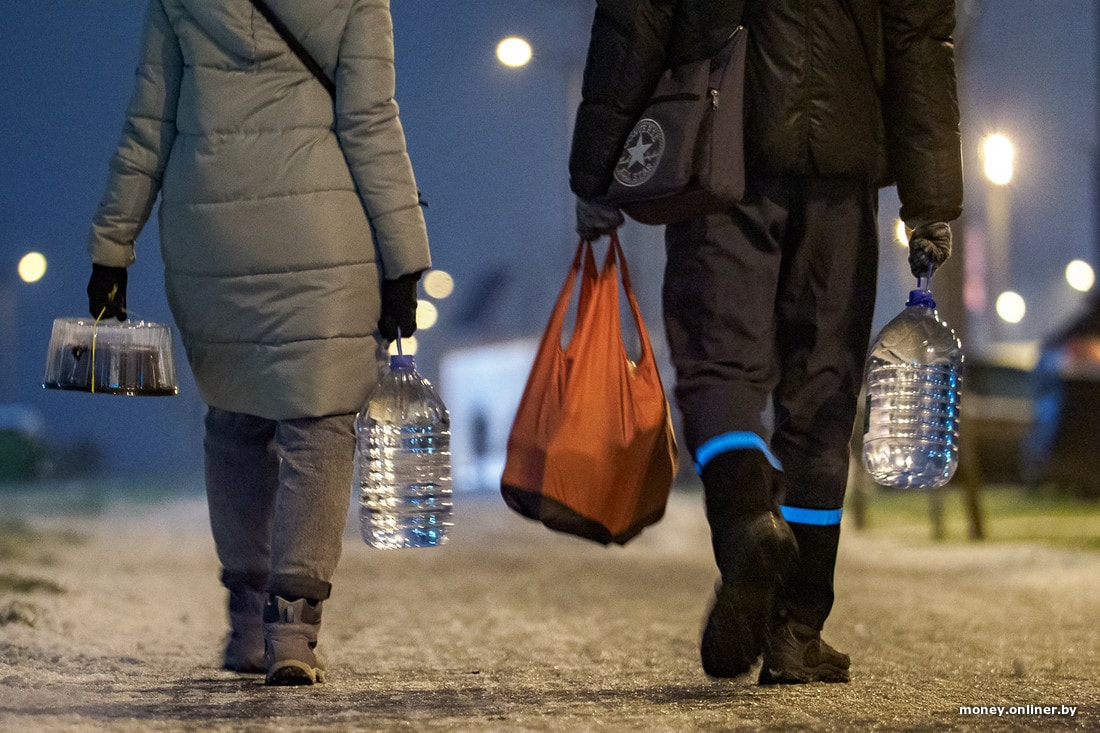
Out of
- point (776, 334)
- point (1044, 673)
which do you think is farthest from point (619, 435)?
point (1044, 673)

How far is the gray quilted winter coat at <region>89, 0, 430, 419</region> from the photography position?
4.41 meters

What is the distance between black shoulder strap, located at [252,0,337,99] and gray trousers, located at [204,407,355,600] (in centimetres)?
97

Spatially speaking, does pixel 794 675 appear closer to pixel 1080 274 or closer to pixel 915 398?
pixel 915 398

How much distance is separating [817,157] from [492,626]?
276cm

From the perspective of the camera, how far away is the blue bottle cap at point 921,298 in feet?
14.6

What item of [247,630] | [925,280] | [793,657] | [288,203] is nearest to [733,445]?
[793,657]

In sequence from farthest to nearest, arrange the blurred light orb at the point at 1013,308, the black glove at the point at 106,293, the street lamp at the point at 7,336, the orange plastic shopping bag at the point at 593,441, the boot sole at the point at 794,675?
the blurred light orb at the point at 1013,308 < the street lamp at the point at 7,336 < the black glove at the point at 106,293 < the orange plastic shopping bag at the point at 593,441 < the boot sole at the point at 794,675

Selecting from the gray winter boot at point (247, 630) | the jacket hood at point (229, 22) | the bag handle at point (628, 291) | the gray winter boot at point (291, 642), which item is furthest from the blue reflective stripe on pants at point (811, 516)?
the jacket hood at point (229, 22)

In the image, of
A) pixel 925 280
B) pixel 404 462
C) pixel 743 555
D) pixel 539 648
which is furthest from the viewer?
pixel 404 462

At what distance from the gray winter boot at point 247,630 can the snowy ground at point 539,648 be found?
0.18 meters

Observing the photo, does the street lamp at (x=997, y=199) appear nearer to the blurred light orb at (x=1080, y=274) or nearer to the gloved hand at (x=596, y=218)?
the blurred light orb at (x=1080, y=274)

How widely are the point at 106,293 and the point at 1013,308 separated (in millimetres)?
62212

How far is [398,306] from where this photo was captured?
450 cm

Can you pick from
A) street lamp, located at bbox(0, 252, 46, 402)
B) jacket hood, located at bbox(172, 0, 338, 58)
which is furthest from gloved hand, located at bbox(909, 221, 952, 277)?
street lamp, located at bbox(0, 252, 46, 402)
